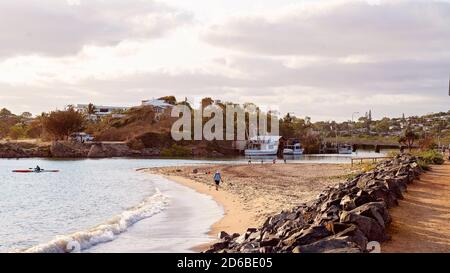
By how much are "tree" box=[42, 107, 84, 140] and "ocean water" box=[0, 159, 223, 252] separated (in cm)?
8973

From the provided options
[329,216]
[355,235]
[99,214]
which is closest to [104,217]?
[99,214]

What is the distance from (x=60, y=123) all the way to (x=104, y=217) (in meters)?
114

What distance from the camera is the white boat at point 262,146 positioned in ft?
404

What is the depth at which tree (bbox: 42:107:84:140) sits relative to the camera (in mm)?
135750

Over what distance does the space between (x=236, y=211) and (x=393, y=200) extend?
A: 954 centimetres

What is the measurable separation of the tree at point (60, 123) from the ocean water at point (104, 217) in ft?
Answer: 294

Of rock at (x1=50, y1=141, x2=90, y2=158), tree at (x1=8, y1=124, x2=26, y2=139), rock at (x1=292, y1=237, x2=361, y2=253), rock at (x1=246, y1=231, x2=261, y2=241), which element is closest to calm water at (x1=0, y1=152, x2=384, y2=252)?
rock at (x1=246, y1=231, x2=261, y2=241)

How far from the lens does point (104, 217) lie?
89.2ft

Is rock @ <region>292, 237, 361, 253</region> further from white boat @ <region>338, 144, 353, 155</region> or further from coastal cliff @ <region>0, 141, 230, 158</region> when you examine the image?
white boat @ <region>338, 144, 353, 155</region>

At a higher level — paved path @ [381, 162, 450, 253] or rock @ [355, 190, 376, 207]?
rock @ [355, 190, 376, 207]

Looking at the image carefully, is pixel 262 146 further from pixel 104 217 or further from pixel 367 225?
pixel 367 225

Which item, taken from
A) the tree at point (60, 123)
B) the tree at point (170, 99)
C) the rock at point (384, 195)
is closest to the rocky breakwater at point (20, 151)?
the tree at point (60, 123)

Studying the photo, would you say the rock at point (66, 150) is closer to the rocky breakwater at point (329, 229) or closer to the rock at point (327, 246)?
the rocky breakwater at point (329, 229)
